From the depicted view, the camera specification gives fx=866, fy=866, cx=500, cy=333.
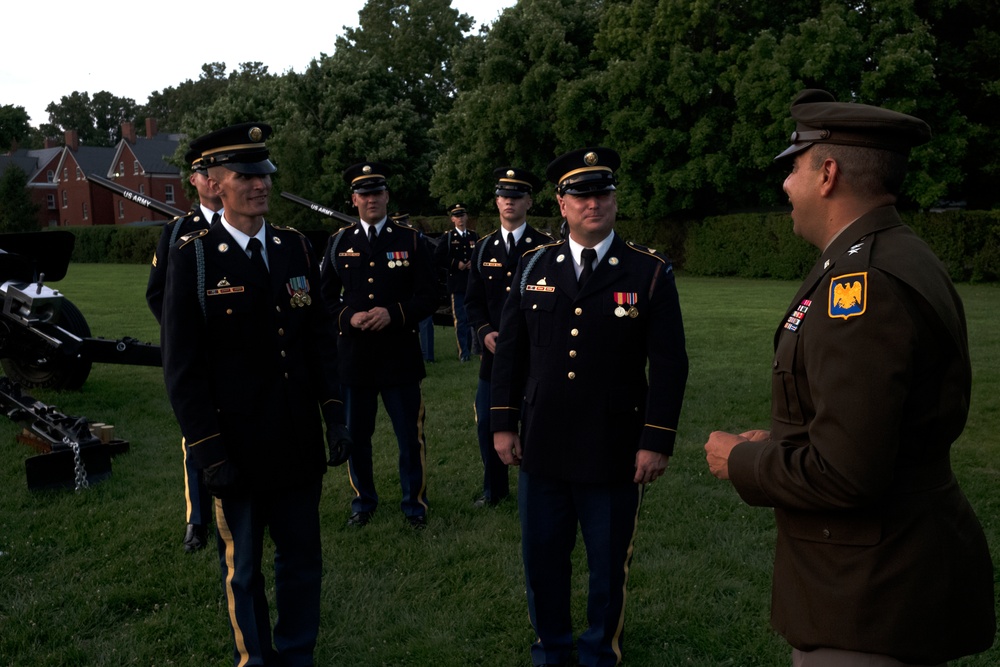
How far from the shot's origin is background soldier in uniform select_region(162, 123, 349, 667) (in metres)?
3.45

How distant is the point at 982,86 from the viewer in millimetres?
25891

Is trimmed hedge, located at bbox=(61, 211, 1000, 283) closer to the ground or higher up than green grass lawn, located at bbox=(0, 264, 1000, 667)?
higher up

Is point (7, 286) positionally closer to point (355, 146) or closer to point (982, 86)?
point (982, 86)

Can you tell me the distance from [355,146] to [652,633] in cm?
3749

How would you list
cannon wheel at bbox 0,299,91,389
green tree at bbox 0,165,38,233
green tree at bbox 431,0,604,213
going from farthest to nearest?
green tree at bbox 0,165,38,233 → green tree at bbox 431,0,604,213 → cannon wheel at bbox 0,299,91,389

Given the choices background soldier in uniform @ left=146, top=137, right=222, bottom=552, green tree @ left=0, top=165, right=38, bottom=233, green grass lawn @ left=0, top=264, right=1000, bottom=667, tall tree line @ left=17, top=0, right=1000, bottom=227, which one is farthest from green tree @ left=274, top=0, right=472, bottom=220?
background soldier in uniform @ left=146, top=137, right=222, bottom=552

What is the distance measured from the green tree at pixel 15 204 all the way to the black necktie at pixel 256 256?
5767 cm

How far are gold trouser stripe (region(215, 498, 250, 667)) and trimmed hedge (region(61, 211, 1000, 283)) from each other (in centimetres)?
1771

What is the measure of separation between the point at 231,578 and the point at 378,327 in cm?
241

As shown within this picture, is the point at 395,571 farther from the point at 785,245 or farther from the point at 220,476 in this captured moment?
the point at 785,245

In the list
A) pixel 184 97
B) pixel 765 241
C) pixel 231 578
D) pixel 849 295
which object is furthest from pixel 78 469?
pixel 184 97

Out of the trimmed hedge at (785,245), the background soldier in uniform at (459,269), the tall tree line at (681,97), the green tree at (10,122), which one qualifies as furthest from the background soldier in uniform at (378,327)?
the green tree at (10,122)

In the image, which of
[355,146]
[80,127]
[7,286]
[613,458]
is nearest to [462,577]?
[613,458]

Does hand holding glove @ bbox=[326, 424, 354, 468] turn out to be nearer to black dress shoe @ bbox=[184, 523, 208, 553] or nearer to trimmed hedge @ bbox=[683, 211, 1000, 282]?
black dress shoe @ bbox=[184, 523, 208, 553]
